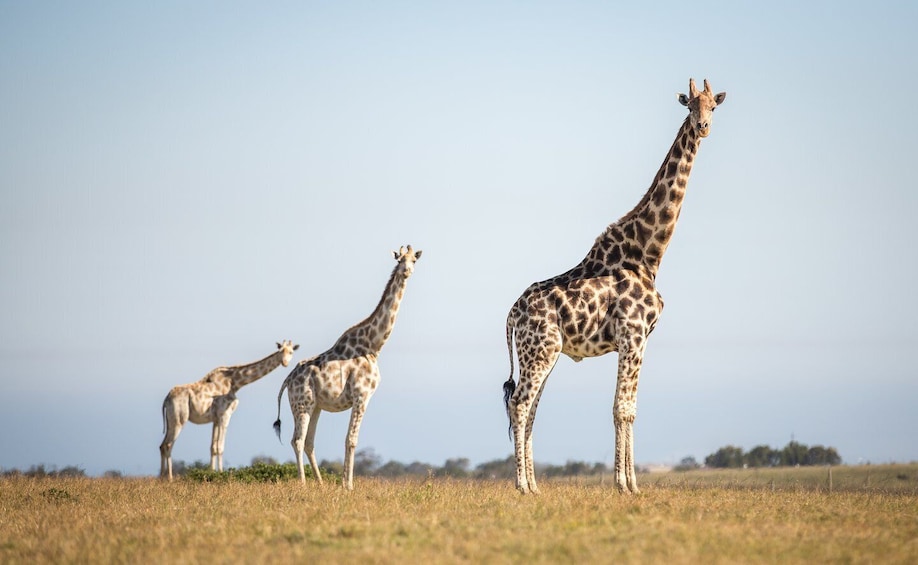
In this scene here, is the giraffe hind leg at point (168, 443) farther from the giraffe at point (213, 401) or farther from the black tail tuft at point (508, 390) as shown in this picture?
the black tail tuft at point (508, 390)

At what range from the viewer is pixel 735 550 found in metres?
12.9

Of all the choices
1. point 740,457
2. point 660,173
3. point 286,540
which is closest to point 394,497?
point 286,540

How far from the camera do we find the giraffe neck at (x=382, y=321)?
23609 mm

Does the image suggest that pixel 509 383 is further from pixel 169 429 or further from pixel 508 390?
pixel 169 429

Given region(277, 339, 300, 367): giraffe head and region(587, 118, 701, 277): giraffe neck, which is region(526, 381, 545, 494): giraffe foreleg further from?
region(277, 339, 300, 367): giraffe head

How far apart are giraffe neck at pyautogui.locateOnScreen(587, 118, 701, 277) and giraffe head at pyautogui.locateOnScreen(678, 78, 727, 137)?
31 cm

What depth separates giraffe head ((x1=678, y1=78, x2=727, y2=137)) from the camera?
61.6ft

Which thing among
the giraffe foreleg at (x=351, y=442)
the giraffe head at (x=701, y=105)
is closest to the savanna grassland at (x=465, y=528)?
the giraffe foreleg at (x=351, y=442)

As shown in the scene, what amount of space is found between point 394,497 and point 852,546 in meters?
7.53

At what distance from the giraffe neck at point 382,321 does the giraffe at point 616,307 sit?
4589mm

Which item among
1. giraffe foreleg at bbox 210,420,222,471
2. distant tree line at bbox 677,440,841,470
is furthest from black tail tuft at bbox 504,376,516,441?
distant tree line at bbox 677,440,841,470

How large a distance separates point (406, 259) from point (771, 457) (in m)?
28.1

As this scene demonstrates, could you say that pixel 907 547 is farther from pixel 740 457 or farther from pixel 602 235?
pixel 740 457

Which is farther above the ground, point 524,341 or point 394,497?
point 524,341
